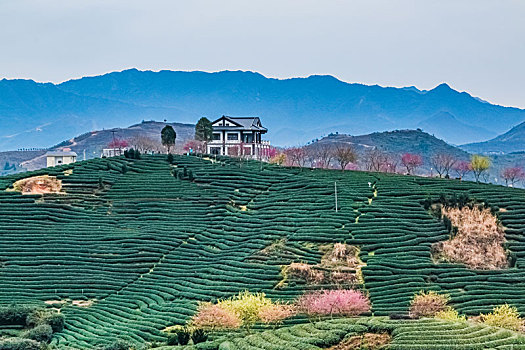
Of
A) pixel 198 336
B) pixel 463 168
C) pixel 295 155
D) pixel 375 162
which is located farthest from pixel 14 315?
pixel 463 168

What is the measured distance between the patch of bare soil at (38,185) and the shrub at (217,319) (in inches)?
1697

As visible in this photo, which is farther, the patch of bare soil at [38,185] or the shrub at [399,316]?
the patch of bare soil at [38,185]

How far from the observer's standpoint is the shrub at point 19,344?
162 feet

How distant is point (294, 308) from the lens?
59844mm

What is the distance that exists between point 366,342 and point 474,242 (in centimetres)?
3118

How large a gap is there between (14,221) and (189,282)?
985 inches

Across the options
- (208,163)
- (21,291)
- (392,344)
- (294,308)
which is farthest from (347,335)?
(208,163)

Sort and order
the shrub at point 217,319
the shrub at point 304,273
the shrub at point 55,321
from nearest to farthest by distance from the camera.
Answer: the shrub at point 217,319 → the shrub at point 55,321 → the shrub at point 304,273

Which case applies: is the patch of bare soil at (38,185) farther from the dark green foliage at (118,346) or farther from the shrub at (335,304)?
the dark green foliage at (118,346)

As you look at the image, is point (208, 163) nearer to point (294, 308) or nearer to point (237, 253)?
point (237, 253)

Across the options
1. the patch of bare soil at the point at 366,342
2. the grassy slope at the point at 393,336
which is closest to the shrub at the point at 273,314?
the grassy slope at the point at 393,336

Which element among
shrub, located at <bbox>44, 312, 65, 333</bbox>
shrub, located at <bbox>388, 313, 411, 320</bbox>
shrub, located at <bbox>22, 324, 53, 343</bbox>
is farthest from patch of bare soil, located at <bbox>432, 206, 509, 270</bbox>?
shrub, located at <bbox>22, 324, 53, 343</bbox>

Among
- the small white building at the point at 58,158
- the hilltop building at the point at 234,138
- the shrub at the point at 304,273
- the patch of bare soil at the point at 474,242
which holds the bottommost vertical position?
the shrub at the point at 304,273

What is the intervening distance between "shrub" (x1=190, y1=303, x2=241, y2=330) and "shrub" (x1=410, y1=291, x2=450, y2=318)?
12863mm
